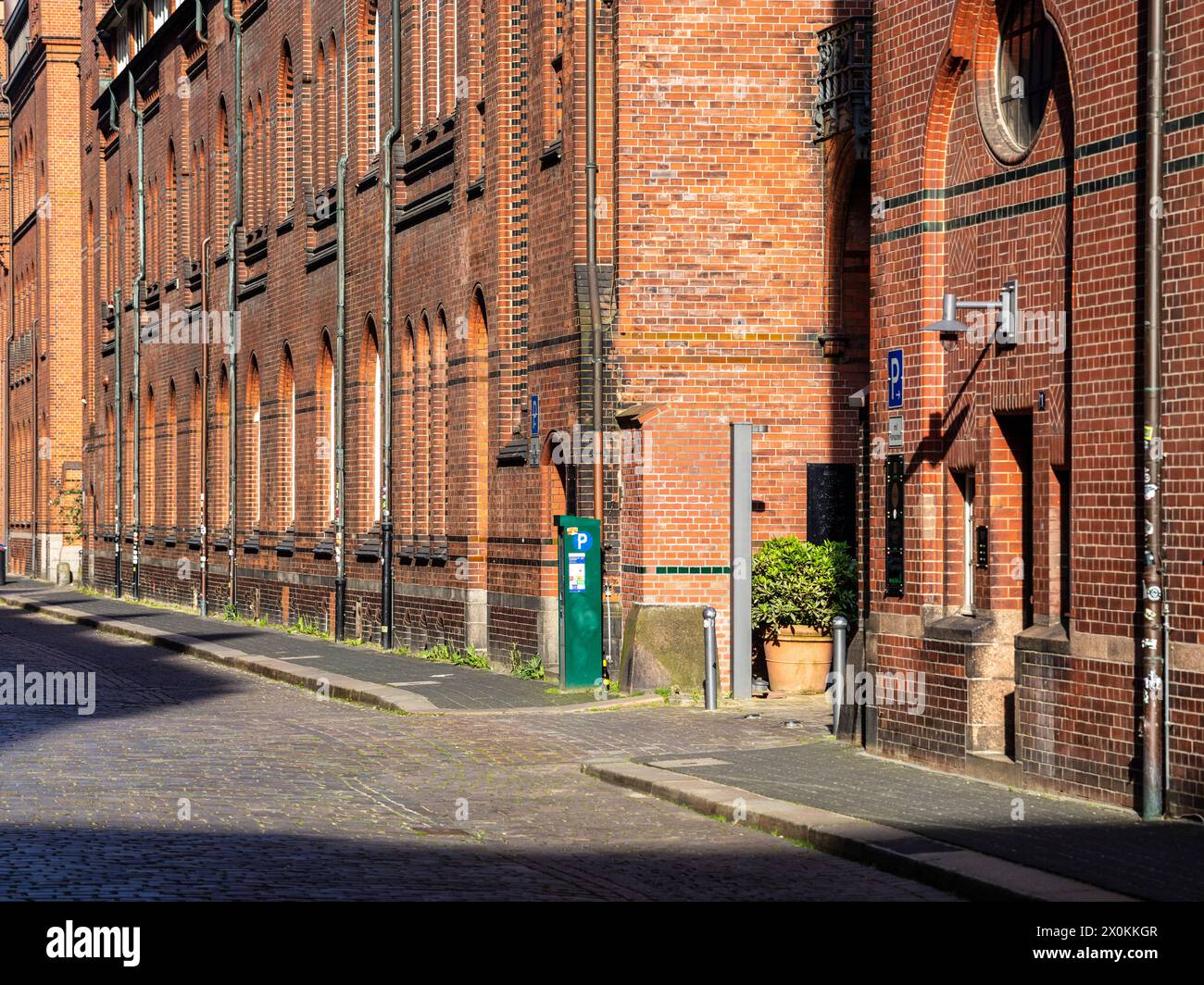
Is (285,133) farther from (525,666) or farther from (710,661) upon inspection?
(710,661)

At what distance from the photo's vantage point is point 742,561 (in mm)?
19359

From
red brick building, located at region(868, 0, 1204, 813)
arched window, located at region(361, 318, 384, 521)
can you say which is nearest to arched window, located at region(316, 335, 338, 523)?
arched window, located at region(361, 318, 384, 521)

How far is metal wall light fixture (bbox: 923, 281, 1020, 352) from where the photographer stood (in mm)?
13391

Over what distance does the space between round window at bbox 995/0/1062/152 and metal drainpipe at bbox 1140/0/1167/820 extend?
163 cm

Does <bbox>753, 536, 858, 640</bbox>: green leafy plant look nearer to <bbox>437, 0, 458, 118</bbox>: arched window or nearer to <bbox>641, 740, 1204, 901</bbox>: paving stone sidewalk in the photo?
<bbox>641, 740, 1204, 901</bbox>: paving stone sidewalk

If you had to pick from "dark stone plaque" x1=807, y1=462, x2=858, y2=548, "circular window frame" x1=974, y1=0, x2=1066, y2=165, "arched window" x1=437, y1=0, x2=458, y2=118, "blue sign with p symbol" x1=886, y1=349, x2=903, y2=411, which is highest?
"arched window" x1=437, y1=0, x2=458, y2=118

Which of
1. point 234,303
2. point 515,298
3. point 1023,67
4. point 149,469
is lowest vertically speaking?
point 149,469

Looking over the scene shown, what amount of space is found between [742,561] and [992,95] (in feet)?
21.1

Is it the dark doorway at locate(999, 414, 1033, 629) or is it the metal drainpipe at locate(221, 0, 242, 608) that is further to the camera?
the metal drainpipe at locate(221, 0, 242, 608)

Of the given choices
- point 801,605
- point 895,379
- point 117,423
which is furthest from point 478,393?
point 117,423

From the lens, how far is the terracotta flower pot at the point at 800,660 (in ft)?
64.5

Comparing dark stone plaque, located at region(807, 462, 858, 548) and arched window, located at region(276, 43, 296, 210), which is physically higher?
arched window, located at region(276, 43, 296, 210)

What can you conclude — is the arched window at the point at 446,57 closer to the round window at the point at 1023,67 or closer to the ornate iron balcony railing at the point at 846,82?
the ornate iron balcony railing at the point at 846,82
